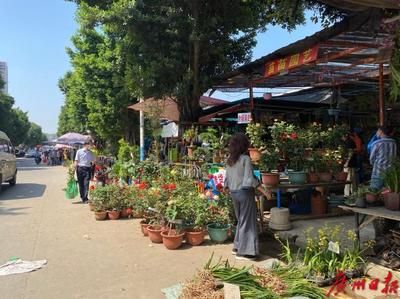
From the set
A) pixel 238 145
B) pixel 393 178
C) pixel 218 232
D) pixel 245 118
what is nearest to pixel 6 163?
pixel 245 118

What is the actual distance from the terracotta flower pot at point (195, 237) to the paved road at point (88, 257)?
0.14 metres

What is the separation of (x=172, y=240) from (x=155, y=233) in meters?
0.54

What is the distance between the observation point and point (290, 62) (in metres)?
7.07

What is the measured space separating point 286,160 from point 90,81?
14.4m

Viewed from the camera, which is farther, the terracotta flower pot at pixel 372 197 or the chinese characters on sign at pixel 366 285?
the terracotta flower pot at pixel 372 197

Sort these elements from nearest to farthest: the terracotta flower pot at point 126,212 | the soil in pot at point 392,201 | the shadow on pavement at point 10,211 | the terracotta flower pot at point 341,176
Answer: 1. the soil in pot at point 392,201
2. the terracotta flower pot at point 341,176
3. the terracotta flower pot at point 126,212
4. the shadow on pavement at point 10,211

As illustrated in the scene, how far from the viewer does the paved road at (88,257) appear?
4.96 metres

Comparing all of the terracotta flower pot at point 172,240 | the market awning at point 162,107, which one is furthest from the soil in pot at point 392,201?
the market awning at point 162,107

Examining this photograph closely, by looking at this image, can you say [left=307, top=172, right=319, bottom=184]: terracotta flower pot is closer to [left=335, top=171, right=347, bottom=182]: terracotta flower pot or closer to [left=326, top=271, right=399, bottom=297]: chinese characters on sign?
[left=335, top=171, right=347, bottom=182]: terracotta flower pot

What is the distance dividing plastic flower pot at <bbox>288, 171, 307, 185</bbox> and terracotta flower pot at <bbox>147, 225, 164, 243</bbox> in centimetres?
Answer: 245

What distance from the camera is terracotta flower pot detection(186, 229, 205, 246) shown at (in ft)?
22.2

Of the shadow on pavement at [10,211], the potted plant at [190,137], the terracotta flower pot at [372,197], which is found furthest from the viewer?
the shadow on pavement at [10,211]

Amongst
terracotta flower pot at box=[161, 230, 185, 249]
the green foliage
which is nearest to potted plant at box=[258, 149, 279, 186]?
terracotta flower pot at box=[161, 230, 185, 249]

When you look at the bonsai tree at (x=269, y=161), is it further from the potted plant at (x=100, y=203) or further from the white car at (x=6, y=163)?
the white car at (x=6, y=163)
